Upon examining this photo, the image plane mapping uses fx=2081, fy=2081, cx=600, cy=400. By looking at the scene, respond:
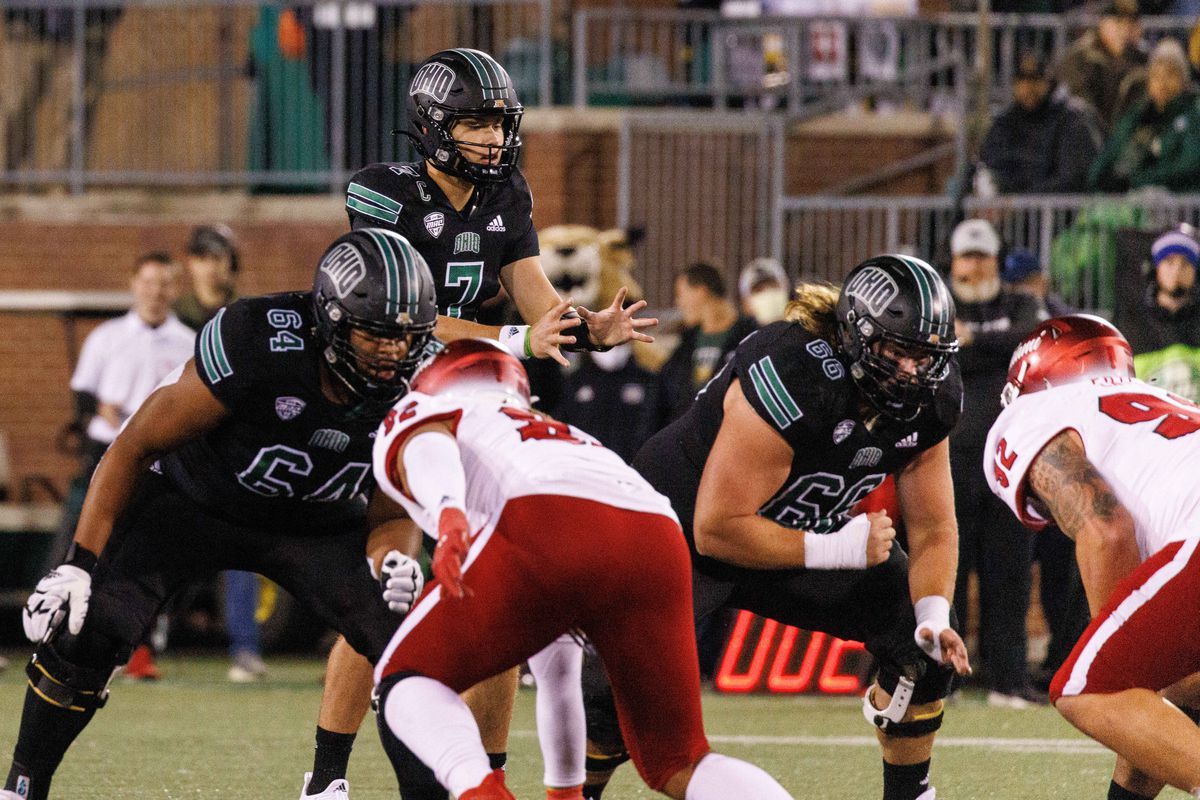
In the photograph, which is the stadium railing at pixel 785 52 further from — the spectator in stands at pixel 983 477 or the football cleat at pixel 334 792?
the football cleat at pixel 334 792

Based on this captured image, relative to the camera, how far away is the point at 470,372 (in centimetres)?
438

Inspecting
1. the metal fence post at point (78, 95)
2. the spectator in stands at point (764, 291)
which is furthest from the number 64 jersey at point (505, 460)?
the metal fence post at point (78, 95)

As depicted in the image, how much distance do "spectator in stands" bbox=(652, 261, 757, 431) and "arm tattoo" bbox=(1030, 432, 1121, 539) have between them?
4.69 m

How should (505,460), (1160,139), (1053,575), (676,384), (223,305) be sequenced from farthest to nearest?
(1160,139) → (676,384) → (223,305) → (1053,575) → (505,460)

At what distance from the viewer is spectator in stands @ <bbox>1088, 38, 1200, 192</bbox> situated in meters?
10.4

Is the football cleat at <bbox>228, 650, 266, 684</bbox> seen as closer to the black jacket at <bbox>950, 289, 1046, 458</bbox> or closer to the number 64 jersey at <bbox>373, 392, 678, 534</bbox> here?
the black jacket at <bbox>950, 289, 1046, 458</bbox>

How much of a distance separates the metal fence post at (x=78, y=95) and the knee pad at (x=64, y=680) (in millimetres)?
7896

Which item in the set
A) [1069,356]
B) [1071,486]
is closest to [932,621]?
[1071,486]

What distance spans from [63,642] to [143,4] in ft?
26.9

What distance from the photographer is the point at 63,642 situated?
4.98m

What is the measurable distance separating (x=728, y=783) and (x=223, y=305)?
5.50 m

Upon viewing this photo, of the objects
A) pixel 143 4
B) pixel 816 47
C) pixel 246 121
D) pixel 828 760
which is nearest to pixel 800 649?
pixel 828 760

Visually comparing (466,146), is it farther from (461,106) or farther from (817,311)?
(817,311)

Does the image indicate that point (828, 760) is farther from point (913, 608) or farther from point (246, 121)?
point (246, 121)
